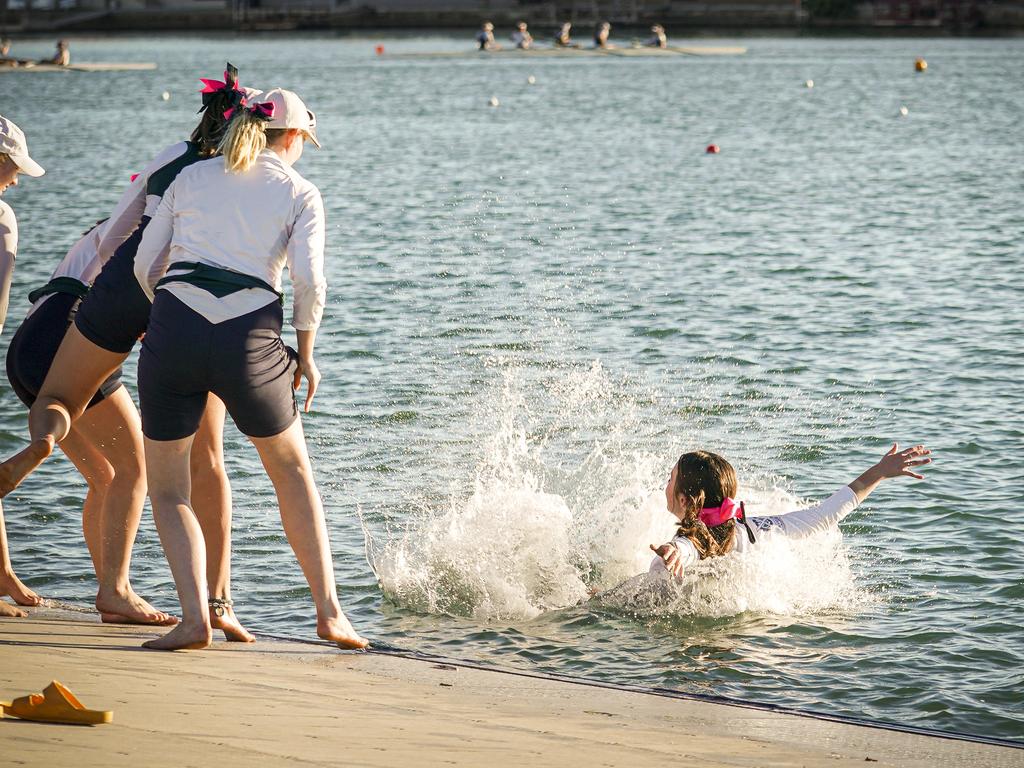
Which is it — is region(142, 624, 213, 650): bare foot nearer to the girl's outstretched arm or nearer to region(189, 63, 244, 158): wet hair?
region(189, 63, 244, 158): wet hair

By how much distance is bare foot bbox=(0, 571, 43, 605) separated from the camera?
23.3 feet

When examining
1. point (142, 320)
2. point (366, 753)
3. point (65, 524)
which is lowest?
point (65, 524)

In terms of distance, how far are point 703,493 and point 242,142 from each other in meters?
2.97

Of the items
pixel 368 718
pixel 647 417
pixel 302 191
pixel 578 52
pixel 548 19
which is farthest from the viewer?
pixel 548 19

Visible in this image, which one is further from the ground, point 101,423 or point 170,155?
point 170,155

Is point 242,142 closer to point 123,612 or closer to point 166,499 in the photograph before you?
point 166,499

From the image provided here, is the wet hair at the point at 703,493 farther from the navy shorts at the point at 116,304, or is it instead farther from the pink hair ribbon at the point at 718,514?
the navy shorts at the point at 116,304

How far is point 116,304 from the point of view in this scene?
6172 mm

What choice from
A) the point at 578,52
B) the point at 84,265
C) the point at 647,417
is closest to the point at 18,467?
the point at 84,265

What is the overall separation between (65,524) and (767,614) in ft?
15.3

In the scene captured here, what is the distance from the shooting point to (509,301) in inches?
674

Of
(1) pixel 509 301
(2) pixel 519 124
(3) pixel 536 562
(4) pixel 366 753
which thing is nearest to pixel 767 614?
(3) pixel 536 562

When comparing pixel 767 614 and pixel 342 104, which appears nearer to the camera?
pixel 767 614

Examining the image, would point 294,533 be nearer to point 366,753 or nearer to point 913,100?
point 366,753
